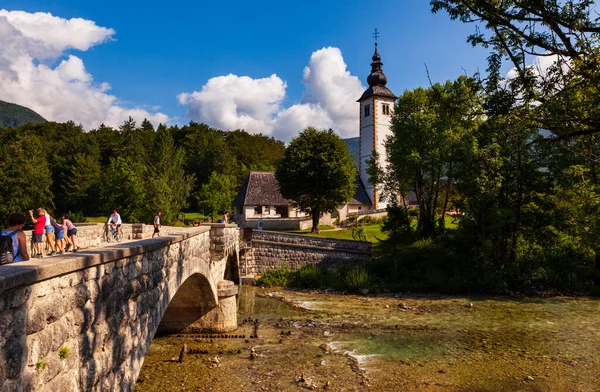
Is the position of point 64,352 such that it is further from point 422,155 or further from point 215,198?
point 215,198

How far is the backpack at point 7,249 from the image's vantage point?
5812mm

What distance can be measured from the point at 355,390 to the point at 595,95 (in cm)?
851

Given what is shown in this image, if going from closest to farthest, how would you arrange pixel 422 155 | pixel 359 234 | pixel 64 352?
pixel 64 352, pixel 422 155, pixel 359 234

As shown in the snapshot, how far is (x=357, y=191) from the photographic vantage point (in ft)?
163

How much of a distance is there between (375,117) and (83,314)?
47.4 m

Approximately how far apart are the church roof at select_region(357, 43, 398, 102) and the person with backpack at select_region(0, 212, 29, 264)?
1894 inches

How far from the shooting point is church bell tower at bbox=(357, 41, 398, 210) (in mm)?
49594

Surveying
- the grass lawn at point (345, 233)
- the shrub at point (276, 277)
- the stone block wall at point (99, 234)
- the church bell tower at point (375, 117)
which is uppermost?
the church bell tower at point (375, 117)

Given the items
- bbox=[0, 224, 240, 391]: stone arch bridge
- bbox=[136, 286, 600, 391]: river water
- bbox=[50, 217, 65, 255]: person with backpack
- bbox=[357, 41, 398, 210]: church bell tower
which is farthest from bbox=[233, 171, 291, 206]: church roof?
bbox=[0, 224, 240, 391]: stone arch bridge

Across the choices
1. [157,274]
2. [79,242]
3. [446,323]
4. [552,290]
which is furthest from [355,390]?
[552,290]

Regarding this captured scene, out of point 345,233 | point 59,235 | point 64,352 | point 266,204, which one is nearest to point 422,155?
point 345,233

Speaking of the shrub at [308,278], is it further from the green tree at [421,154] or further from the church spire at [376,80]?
the church spire at [376,80]

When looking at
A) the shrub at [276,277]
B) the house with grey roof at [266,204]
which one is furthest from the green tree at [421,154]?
the house with grey roof at [266,204]

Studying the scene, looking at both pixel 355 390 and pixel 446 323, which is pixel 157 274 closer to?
pixel 355 390
